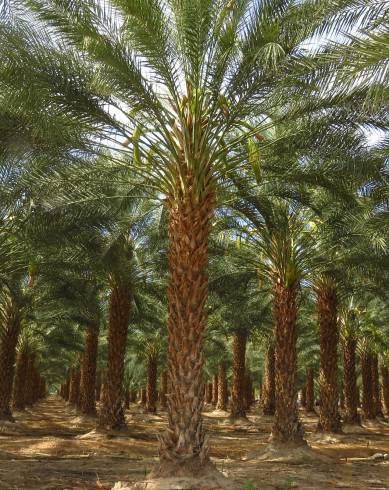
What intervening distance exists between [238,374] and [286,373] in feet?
37.8

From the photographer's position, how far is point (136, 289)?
63.5 ft

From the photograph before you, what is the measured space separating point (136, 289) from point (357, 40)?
45.7ft

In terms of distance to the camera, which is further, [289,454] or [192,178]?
[289,454]

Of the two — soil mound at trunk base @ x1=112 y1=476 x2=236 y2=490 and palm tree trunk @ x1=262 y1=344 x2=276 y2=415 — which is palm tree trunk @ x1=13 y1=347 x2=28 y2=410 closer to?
palm tree trunk @ x1=262 y1=344 x2=276 y2=415

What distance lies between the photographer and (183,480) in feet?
26.3

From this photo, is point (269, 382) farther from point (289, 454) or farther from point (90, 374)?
point (289, 454)

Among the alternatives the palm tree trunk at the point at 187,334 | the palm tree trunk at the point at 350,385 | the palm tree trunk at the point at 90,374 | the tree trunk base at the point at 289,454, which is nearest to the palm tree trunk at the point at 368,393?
the palm tree trunk at the point at 350,385

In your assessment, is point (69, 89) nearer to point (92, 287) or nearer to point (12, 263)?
point (12, 263)

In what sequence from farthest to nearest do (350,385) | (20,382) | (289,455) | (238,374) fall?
(20,382) < (238,374) < (350,385) < (289,455)

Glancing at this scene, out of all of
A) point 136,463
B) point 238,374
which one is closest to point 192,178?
point 136,463

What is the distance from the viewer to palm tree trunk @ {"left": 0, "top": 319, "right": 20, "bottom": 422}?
69.3ft

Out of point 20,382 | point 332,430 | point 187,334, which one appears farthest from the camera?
point 20,382

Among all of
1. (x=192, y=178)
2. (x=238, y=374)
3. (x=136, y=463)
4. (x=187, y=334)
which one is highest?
(x=192, y=178)

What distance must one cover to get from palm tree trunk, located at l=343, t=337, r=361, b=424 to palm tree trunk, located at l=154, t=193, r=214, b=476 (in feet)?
51.5
